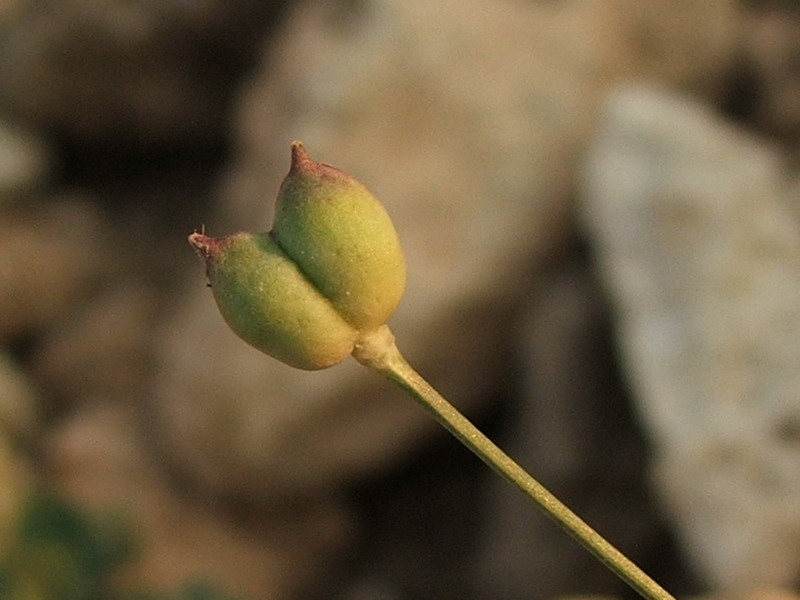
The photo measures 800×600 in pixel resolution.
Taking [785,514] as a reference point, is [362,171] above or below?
above

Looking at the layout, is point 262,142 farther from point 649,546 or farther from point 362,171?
point 649,546

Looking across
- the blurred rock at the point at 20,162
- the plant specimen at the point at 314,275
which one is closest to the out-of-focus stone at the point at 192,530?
the blurred rock at the point at 20,162

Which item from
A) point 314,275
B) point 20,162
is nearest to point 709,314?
point 314,275

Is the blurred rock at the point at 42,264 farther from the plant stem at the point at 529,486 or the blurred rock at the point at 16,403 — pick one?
the plant stem at the point at 529,486

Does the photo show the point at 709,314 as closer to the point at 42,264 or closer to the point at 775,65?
the point at 775,65

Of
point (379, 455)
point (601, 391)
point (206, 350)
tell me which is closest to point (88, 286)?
point (206, 350)

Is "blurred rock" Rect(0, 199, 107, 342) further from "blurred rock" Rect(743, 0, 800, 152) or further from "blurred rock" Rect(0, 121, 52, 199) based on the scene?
"blurred rock" Rect(743, 0, 800, 152)

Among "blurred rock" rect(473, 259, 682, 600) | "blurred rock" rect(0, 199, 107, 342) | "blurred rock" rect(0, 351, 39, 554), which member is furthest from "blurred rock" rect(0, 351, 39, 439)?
"blurred rock" rect(473, 259, 682, 600)
